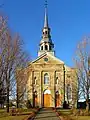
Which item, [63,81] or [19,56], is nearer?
[19,56]

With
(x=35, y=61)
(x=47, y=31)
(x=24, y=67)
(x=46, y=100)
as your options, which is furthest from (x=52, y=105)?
(x=24, y=67)

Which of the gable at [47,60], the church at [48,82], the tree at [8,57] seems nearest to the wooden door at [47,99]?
the church at [48,82]

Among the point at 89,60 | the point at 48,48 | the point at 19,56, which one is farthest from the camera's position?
the point at 48,48

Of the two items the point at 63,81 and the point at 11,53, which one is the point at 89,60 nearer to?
the point at 11,53

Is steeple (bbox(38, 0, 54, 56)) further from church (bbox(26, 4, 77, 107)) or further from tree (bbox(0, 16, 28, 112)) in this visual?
tree (bbox(0, 16, 28, 112))

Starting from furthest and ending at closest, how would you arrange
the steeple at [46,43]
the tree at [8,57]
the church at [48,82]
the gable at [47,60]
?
the steeple at [46,43] → the gable at [47,60] → the church at [48,82] → the tree at [8,57]

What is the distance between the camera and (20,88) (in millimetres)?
47094

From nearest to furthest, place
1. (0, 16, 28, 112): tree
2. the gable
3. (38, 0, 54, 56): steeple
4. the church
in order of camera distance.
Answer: (0, 16, 28, 112): tree
the church
the gable
(38, 0, 54, 56): steeple

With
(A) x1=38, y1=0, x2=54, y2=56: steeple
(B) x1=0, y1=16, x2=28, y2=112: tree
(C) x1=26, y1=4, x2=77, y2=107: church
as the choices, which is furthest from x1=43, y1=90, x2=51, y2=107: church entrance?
(B) x1=0, y1=16, x2=28, y2=112: tree

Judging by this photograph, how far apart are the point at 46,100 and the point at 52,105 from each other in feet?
6.24

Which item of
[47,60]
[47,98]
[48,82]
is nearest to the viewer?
[47,98]

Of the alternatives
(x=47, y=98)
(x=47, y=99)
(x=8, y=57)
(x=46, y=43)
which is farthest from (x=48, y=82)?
(x=8, y=57)

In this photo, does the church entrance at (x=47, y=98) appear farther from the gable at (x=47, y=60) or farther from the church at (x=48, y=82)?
the gable at (x=47, y=60)

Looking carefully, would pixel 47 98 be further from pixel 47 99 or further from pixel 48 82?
pixel 48 82
